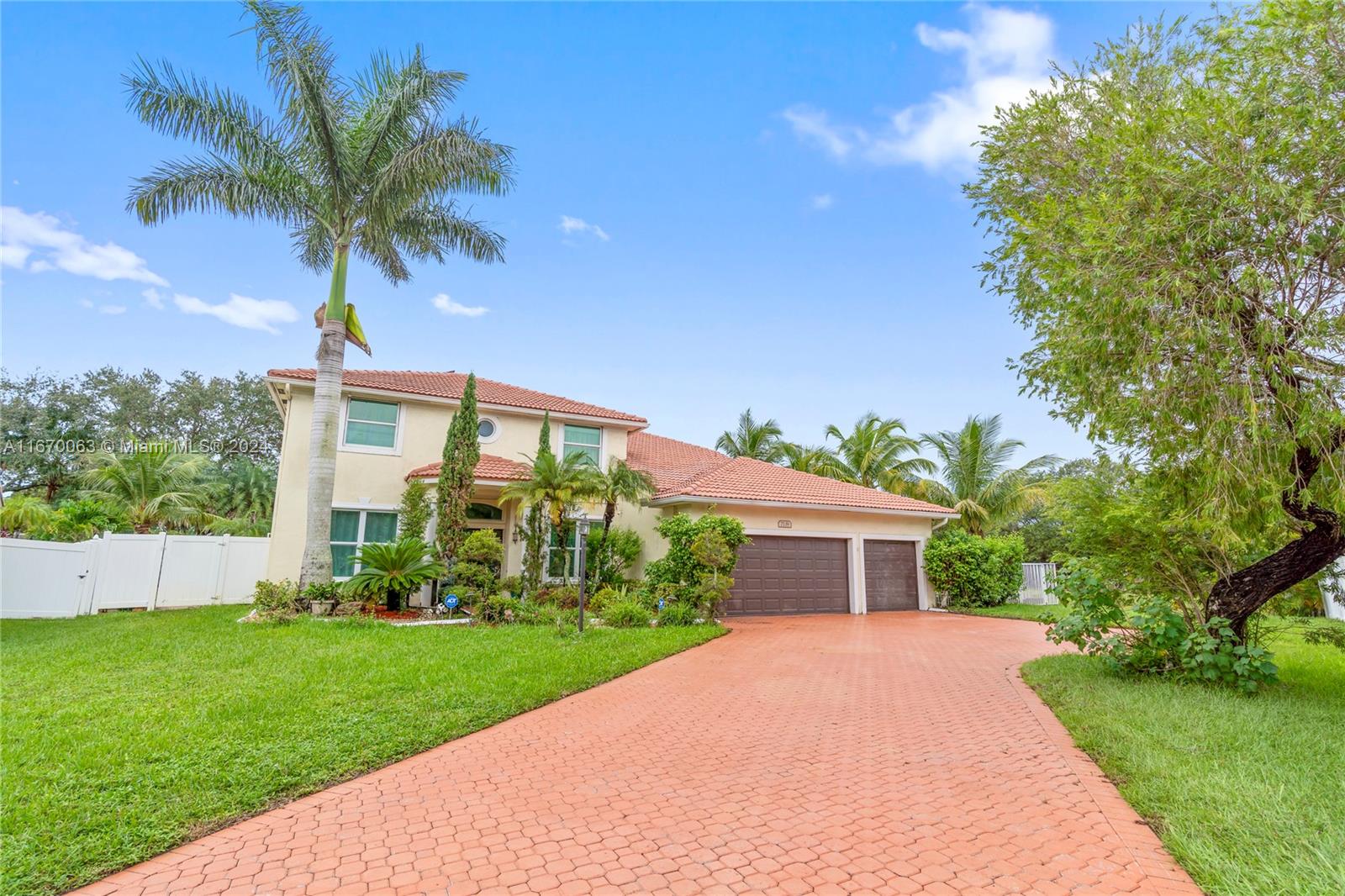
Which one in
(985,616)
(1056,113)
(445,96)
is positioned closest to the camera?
(1056,113)

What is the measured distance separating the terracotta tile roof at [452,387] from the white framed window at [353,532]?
10.4 ft

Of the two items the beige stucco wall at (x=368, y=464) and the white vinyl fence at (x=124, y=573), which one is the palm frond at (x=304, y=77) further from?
the white vinyl fence at (x=124, y=573)

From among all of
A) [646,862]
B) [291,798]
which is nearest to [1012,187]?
[646,862]

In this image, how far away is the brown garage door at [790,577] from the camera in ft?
51.4

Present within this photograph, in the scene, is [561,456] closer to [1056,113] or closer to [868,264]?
[868,264]

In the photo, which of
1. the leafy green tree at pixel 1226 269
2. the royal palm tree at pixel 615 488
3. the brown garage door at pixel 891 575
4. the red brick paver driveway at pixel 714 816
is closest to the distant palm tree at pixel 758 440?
the brown garage door at pixel 891 575

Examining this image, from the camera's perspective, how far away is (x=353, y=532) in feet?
49.6

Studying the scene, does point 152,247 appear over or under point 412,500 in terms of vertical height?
over

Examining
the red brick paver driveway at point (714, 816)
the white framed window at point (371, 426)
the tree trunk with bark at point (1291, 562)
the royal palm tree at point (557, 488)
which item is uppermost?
the white framed window at point (371, 426)

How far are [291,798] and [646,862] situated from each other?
251 cm

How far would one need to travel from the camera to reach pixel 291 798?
4.08m

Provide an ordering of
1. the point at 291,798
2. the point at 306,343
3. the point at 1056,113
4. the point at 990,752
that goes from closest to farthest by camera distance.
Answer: the point at 291,798
the point at 990,752
the point at 1056,113
the point at 306,343

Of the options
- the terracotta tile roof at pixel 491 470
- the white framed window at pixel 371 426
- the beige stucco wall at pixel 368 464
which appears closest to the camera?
the beige stucco wall at pixel 368 464

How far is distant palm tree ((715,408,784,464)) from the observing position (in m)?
28.8
